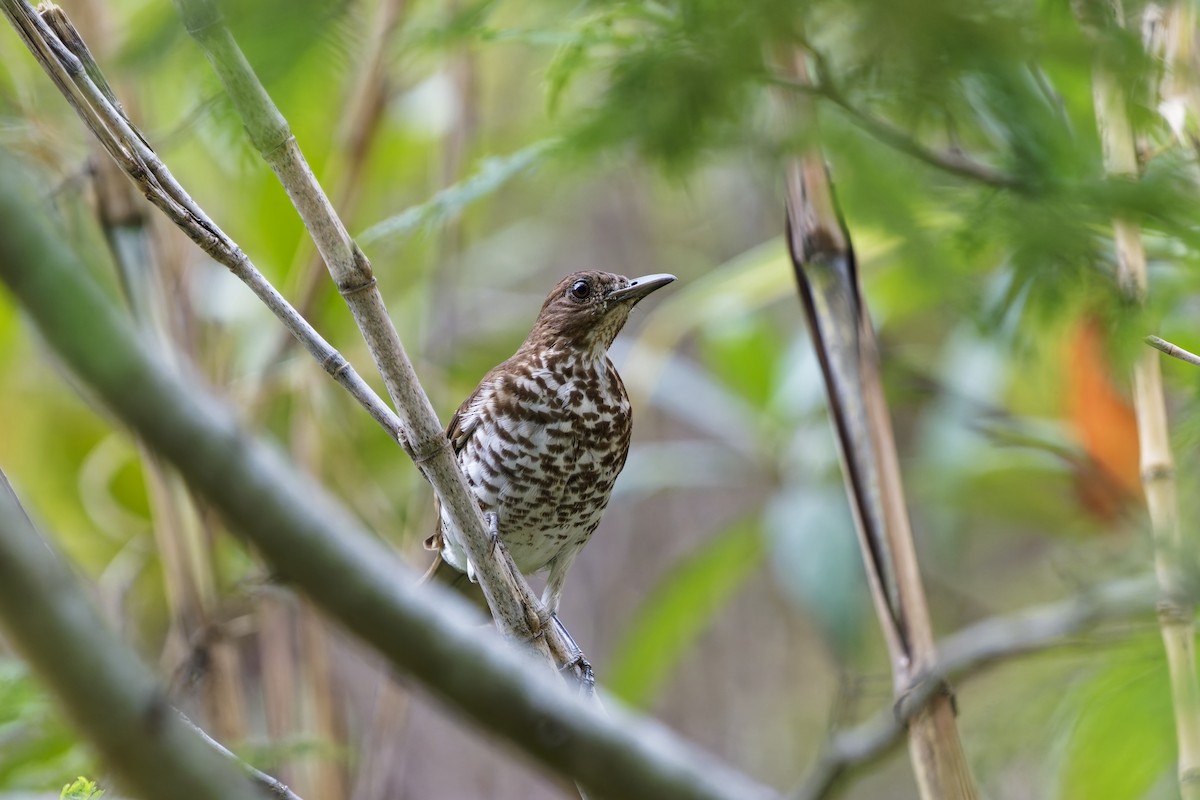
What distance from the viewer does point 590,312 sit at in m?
2.72

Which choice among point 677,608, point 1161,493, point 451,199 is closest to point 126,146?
point 451,199

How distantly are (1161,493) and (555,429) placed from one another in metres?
1.39

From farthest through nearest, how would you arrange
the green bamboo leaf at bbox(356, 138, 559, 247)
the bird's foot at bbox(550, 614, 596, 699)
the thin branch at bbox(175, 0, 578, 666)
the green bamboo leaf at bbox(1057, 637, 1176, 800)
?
1. the bird's foot at bbox(550, 614, 596, 699)
2. the green bamboo leaf at bbox(356, 138, 559, 247)
3. the green bamboo leaf at bbox(1057, 637, 1176, 800)
4. the thin branch at bbox(175, 0, 578, 666)

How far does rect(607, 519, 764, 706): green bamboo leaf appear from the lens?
154 inches

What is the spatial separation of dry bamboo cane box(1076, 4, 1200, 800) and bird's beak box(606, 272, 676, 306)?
3.60 feet

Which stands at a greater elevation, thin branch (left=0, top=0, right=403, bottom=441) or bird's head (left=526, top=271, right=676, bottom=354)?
thin branch (left=0, top=0, right=403, bottom=441)

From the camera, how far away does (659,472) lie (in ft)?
14.2

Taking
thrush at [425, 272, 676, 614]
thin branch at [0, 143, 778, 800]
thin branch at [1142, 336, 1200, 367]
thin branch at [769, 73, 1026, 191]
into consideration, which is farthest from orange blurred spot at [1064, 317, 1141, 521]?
thin branch at [0, 143, 778, 800]

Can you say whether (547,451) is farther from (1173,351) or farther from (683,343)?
(683,343)

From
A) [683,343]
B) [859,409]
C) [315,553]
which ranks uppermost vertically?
[315,553]

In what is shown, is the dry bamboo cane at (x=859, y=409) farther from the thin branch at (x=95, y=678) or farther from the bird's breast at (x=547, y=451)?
the thin branch at (x=95, y=678)

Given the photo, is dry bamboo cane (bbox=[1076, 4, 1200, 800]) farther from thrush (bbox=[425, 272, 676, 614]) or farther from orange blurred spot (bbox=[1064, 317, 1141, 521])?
orange blurred spot (bbox=[1064, 317, 1141, 521])

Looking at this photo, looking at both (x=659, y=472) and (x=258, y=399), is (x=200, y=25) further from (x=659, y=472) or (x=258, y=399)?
(x=659, y=472)

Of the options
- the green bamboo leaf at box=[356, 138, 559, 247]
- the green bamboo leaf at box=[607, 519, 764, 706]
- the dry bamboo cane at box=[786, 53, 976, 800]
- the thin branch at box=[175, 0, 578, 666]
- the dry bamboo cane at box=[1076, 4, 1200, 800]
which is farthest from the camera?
the green bamboo leaf at box=[607, 519, 764, 706]
